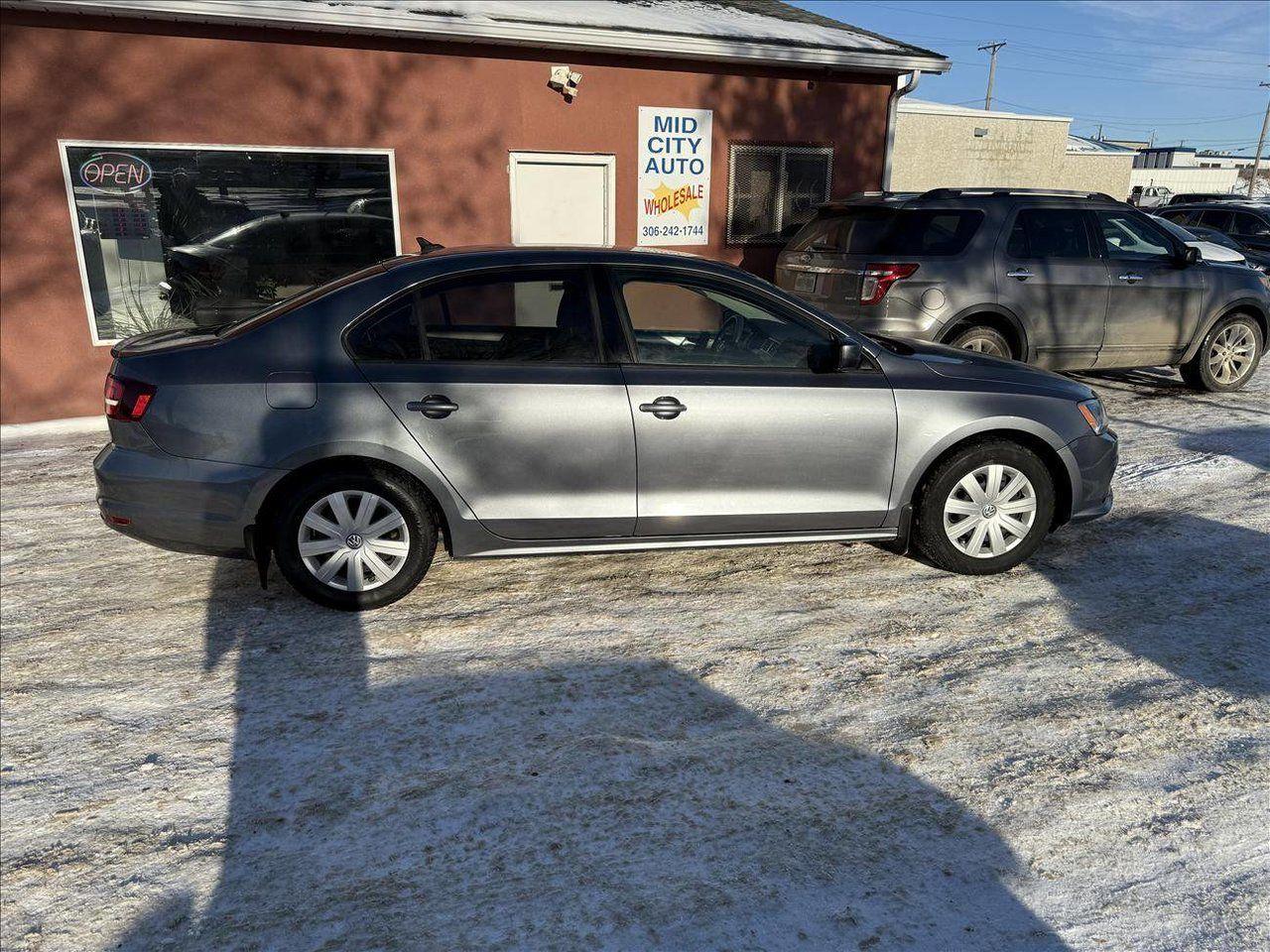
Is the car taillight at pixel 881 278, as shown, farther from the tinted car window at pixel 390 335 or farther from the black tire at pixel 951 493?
the tinted car window at pixel 390 335

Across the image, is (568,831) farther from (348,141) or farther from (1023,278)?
(348,141)

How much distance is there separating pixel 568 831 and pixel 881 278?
554cm

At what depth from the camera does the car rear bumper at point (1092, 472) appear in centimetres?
477

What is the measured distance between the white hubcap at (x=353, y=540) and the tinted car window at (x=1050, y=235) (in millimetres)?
5766

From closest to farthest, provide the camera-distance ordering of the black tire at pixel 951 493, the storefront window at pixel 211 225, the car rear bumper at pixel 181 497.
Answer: the car rear bumper at pixel 181 497 → the black tire at pixel 951 493 → the storefront window at pixel 211 225

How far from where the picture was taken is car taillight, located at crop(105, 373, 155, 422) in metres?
4.08

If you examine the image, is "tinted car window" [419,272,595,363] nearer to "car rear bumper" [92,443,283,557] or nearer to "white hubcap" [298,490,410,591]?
"white hubcap" [298,490,410,591]

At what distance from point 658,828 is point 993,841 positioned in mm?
1033

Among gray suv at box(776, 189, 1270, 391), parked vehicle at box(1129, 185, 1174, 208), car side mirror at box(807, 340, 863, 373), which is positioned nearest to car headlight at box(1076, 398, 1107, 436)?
car side mirror at box(807, 340, 863, 373)

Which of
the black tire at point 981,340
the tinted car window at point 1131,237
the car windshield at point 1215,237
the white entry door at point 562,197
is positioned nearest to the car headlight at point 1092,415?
the black tire at point 981,340

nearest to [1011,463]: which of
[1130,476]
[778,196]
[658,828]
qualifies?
[1130,476]

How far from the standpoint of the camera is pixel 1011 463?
470 cm

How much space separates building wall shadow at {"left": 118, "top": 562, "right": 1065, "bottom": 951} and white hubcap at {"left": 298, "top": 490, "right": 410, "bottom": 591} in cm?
58

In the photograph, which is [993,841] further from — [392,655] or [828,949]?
[392,655]
